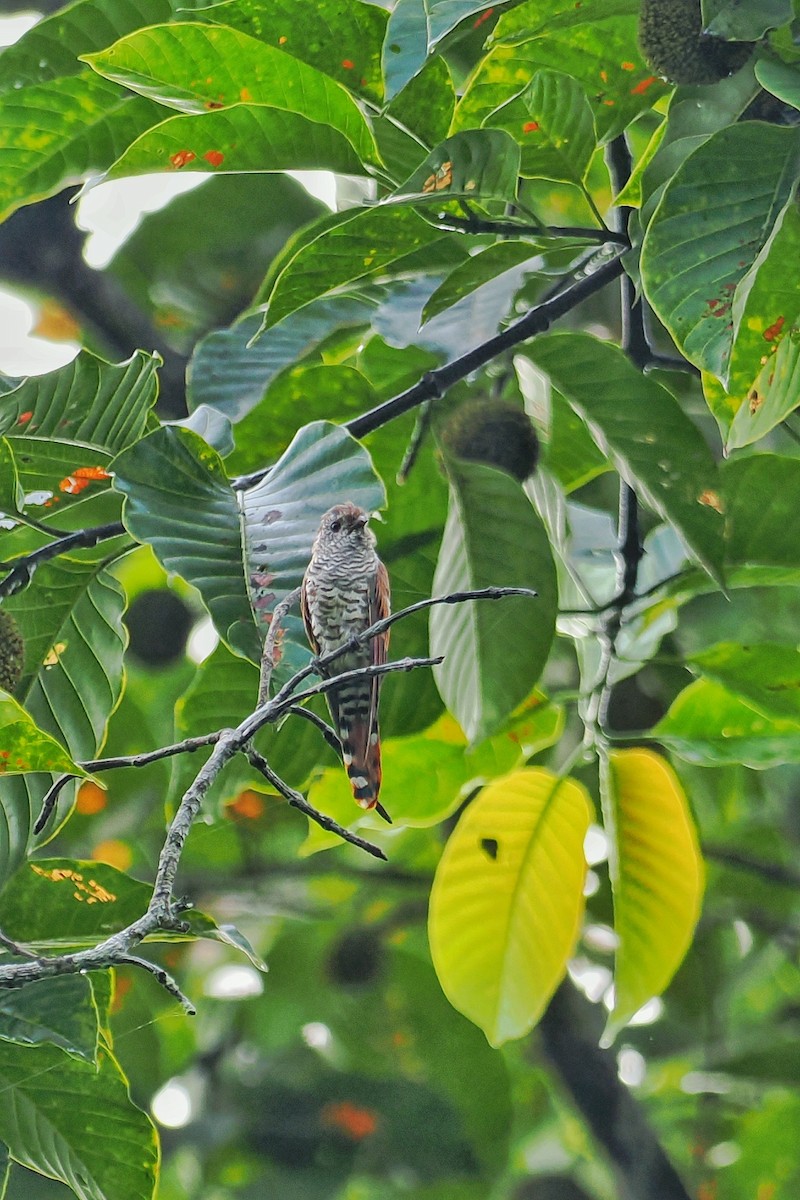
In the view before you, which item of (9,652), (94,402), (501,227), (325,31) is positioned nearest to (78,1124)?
(9,652)

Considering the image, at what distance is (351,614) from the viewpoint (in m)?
1.12

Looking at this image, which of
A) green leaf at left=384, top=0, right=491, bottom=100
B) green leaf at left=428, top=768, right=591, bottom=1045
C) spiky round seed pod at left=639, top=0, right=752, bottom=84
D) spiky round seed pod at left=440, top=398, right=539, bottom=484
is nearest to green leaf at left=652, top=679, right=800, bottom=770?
green leaf at left=428, top=768, right=591, bottom=1045

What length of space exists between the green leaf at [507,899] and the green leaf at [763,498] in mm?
373

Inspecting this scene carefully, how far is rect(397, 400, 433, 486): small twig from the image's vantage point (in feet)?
4.65

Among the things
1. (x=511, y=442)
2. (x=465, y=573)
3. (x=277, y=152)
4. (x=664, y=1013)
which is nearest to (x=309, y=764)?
(x=465, y=573)

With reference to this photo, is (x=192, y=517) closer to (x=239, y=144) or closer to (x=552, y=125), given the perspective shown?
(x=239, y=144)

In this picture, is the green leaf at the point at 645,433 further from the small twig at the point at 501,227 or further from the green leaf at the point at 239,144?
the green leaf at the point at 239,144

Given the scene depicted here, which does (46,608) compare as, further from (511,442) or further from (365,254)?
(511,442)

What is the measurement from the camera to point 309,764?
139cm

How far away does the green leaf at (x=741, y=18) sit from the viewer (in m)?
1.04

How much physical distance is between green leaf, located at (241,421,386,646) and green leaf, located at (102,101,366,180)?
0.88 ft

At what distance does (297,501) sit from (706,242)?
15.6 inches

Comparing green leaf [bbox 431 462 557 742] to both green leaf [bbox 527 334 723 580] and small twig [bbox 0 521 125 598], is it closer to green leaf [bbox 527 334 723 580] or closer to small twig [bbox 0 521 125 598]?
green leaf [bbox 527 334 723 580]

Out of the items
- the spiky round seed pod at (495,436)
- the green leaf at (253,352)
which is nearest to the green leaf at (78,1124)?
the green leaf at (253,352)
